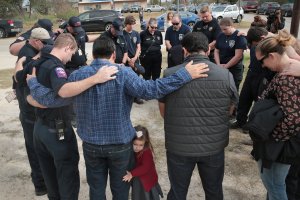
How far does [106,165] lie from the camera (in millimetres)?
2754

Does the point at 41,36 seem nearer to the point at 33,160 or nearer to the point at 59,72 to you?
the point at 59,72

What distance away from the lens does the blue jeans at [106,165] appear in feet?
8.52

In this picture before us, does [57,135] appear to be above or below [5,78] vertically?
above

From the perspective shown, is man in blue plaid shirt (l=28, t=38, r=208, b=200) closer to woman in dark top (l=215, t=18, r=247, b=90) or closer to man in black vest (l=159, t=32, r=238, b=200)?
man in black vest (l=159, t=32, r=238, b=200)

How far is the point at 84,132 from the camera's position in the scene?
2602mm

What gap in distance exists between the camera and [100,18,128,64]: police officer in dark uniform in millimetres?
5961

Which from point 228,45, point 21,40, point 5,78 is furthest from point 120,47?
point 5,78

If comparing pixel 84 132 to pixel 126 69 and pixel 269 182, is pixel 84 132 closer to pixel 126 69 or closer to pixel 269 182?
pixel 126 69

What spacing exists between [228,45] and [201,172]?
3.17 m

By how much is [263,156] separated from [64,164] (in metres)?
1.68

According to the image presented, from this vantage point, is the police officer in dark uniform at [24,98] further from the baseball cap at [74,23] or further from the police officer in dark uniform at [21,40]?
the baseball cap at [74,23]

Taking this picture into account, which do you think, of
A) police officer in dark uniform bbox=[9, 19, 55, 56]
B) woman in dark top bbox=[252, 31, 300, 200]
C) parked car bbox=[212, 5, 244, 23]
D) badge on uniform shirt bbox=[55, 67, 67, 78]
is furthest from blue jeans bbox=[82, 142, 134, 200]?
parked car bbox=[212, 5, 244, 23]

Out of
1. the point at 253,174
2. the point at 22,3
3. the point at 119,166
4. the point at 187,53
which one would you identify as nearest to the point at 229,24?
the point at 253,174

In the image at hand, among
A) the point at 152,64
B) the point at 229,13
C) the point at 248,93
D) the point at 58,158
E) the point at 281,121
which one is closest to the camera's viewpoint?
the point at 281,121
